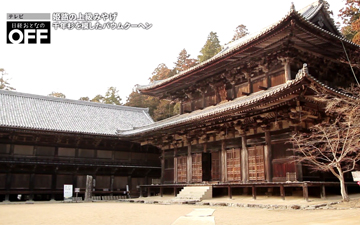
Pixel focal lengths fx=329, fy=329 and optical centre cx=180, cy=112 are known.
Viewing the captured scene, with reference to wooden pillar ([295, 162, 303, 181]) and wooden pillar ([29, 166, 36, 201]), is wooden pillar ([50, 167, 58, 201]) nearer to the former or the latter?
wooden pillar ([29, 166, 36, 201])

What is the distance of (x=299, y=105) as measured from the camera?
15672mm

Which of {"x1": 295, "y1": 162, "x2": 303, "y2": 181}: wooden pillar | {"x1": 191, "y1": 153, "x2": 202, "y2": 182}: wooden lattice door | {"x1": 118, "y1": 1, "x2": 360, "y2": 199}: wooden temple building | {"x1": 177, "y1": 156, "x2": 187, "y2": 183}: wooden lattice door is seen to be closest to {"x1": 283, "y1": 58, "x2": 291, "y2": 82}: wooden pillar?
{"x1": 118, "y1": 1, "x2": 360, "y2": 199}: wooden temple building

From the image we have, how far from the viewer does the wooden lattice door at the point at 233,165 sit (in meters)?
19.6

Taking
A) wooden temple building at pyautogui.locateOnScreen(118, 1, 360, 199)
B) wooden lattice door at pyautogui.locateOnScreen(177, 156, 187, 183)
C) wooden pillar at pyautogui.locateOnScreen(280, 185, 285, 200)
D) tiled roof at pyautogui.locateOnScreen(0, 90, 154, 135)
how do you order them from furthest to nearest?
tiled roof at pyautogui.locateOnScreen(0, 90, 154, 135) → wooden lattice door at pyautogui.locateOnScreen(177, 156, 187, 183) → wooden temple building at pyautogui.locateOnScreen(118, 1, 360, 199) → wooden pillar at pyautogui.locateOnScreen(280, 185, 285, 200)

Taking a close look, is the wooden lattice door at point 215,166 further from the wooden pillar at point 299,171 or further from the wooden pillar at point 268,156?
the wooden pillar at point 299,171

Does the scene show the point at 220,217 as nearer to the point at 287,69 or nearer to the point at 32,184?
the point at 287,69

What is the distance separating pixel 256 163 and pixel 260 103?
405 centimetres

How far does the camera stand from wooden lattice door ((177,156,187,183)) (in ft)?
79.7

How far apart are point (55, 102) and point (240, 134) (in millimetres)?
21148

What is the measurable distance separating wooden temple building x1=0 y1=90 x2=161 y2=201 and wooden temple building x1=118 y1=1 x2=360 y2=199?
16.8ft

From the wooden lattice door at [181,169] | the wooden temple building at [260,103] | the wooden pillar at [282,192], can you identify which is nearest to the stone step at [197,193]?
the wooden temple building at [260,103]

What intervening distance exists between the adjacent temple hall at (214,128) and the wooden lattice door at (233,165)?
6cm

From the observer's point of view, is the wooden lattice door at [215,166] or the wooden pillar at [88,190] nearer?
the wooden lattice door at [215,166]

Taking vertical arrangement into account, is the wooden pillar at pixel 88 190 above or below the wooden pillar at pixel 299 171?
below
